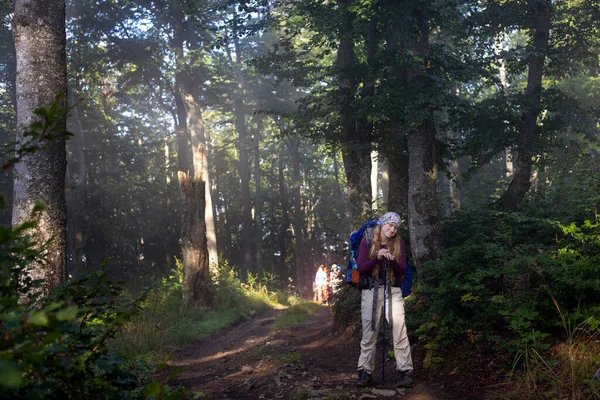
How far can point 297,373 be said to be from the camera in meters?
7.93

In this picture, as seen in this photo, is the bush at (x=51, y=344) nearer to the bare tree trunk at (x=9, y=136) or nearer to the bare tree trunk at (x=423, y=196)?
the bare tree trunk at (x=423, y=196)

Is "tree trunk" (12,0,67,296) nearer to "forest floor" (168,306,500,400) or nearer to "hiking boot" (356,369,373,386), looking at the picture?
"forest floor" (168,306,500,400)

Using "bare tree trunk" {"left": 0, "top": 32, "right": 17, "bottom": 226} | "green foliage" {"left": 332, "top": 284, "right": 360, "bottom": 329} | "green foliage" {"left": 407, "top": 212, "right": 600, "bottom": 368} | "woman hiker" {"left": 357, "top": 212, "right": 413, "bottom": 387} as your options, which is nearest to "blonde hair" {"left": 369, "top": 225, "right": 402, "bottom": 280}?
"woman hiker" {"left": 357, "top": 212, "right": 413, "bottom": 387}

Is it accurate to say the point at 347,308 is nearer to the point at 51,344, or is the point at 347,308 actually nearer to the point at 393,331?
the point at 393,331

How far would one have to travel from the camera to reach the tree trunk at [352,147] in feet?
47.0

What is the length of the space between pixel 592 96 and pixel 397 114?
19.9 metres

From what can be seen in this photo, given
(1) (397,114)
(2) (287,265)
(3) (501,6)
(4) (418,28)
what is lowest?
(2) (287,265)

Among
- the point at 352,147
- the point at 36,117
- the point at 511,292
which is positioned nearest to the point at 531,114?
the point at 352,147

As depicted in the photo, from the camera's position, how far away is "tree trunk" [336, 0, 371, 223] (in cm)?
1432

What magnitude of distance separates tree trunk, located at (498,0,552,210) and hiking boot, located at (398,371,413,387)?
25.7 ft

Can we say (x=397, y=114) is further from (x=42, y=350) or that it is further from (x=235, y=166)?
(x=235, y=166)

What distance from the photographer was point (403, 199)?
14.1 metres

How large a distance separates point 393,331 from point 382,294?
0.47 m

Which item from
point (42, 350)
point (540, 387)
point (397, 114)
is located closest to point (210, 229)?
point (397, 114)
